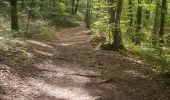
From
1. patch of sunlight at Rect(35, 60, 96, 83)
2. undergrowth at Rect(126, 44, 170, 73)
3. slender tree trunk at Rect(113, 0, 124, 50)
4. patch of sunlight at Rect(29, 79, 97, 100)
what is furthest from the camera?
slender tree trunk at Rect(113, 0, 124, 50)

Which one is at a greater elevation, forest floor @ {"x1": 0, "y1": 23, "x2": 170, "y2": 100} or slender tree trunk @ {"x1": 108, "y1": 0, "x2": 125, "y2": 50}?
slender tree trunk @ {"x1": 108, "y1": 0, "x2": 125, "y2": 50}

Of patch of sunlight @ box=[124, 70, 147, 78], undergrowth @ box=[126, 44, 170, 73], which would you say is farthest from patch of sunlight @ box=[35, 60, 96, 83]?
undergrowth @ box=[126, 44, 170, 73]

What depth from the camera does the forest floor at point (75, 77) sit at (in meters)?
10.2

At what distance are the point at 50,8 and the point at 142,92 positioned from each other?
31.0 metres

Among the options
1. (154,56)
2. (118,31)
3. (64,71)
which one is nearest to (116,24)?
(118,31)

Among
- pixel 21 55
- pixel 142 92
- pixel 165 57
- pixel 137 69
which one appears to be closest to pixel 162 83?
pixel 142 92

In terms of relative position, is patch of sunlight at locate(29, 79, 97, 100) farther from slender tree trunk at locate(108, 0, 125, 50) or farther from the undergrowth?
slender tree trunk at locate(108, 0, 125, 50)

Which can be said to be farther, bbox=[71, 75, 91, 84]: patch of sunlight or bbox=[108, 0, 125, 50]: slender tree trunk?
bbox=[108, 0, 125, 50]: slender tree trunk

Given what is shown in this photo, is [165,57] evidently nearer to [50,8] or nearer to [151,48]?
[151,48]

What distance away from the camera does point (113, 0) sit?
61.7 feet

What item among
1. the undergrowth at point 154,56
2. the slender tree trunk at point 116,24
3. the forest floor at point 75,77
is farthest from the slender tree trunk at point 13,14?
the undergrowth at point 154,56

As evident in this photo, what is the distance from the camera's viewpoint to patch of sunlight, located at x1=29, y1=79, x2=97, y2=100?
1007 centimetres

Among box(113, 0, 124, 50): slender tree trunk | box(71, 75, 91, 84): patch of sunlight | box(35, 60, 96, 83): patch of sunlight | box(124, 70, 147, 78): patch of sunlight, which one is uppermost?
box(113, 0, 124, 50): slender tree trunk

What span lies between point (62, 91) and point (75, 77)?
1981 mm
